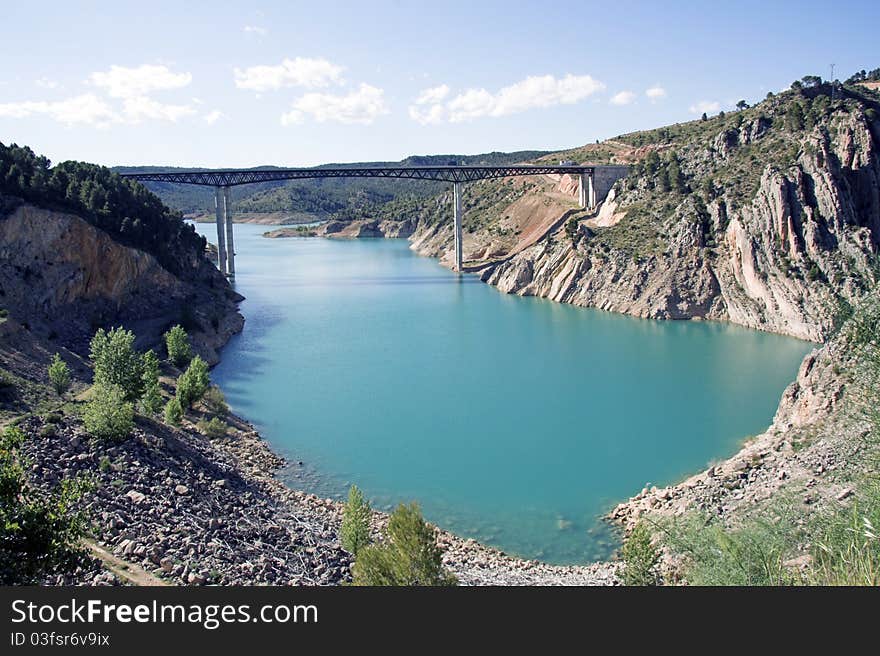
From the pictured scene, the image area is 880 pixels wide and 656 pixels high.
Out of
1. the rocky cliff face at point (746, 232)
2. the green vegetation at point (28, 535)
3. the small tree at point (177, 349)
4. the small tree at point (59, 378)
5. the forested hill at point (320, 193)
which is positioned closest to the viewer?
the green vegetation at point (28, 535)

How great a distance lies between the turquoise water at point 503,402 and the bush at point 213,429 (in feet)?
5.76

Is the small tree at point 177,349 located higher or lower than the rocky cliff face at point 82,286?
lower

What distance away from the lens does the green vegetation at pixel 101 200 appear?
115ft

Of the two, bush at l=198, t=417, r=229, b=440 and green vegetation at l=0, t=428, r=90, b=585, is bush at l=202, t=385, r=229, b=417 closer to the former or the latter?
bush at l=198, t=417, r=229, b=440

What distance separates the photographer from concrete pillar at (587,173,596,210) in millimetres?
62000

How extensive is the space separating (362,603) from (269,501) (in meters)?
12.5

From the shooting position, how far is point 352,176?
212 ft

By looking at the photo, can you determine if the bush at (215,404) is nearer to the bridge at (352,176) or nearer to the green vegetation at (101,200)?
the green vegetation at (101,200)

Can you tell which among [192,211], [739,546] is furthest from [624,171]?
[192,211]

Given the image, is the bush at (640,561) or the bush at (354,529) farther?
the bush at (354,529)

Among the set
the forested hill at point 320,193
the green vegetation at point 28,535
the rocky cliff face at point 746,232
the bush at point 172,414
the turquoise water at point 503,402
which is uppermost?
the forested hill at point 320,193

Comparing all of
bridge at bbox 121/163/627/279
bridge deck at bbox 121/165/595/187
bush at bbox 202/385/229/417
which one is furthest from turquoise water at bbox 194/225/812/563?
bridge deck at bbox 121/165/595/187

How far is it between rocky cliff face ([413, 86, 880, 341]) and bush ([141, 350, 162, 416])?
93.3ft

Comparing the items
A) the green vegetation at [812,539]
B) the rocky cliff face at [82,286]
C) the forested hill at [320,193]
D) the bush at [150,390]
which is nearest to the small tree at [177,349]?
the rocky cliff face at [82,286]
